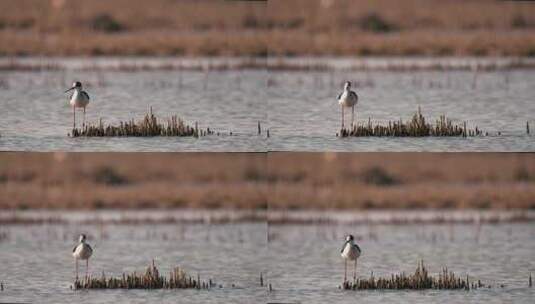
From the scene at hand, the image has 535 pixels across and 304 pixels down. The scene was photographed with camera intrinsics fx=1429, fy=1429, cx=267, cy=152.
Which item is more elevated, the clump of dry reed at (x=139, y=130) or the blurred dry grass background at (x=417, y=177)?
the clump of dry reed at (x=139, y=130)

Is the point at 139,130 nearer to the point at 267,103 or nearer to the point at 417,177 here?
the point at 267,103

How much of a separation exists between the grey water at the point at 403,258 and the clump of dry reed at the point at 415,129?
0.31 metres

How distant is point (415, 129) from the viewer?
4461 mm

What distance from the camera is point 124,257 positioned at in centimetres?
452

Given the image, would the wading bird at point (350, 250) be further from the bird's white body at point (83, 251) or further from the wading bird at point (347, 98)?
the bird's white body at point (83, 251)

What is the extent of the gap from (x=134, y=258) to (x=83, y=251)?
20cm

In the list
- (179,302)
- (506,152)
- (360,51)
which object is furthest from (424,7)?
(179,302)

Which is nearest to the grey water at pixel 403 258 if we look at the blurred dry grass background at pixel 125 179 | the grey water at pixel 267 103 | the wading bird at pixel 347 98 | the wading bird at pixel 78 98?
the blurred dry grass background at pixel 125 179

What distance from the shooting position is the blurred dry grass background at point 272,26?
4.54 m

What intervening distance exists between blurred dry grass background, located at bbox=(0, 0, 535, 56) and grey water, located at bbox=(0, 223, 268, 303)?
0.57 m

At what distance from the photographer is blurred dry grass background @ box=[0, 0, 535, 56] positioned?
4.54 m

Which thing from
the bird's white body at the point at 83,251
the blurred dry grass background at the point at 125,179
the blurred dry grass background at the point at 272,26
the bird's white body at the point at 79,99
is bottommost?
the bird's white body at the point at 83,251

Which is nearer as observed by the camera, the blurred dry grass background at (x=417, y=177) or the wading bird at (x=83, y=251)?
the wading bird at (x=83, y=251)

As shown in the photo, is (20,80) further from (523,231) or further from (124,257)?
(523,231)
